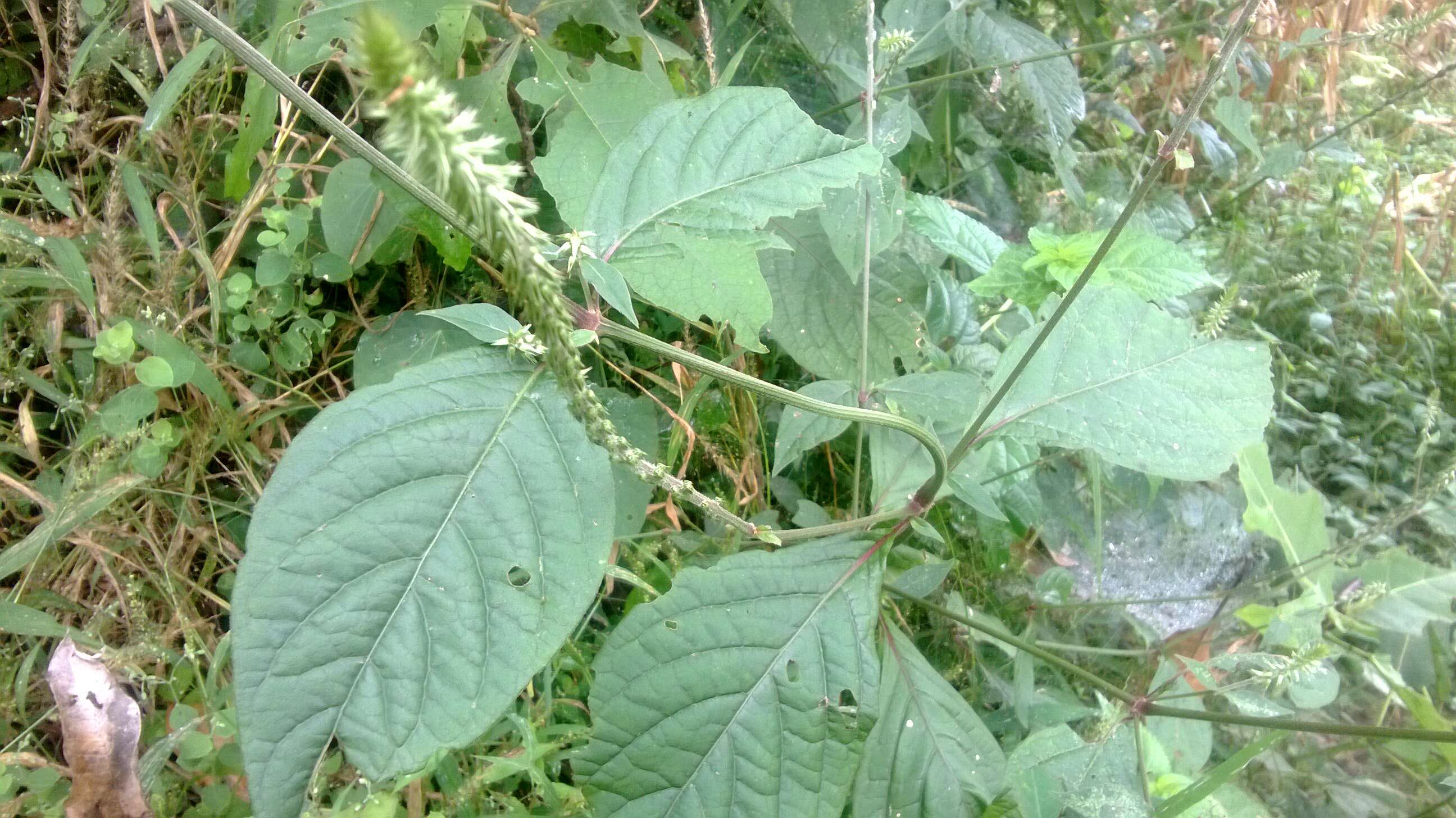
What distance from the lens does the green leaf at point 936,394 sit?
1533mm

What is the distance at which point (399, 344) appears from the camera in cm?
176

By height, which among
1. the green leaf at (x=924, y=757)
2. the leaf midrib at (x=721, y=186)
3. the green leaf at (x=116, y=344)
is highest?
the leaf midrib at (x=721, y=186)

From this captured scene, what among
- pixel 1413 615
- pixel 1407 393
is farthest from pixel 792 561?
pixel 1407 393

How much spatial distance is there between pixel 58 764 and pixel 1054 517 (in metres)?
2.36

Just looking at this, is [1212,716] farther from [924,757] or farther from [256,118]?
[256,118]

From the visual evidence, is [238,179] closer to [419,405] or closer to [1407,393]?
[419,405]

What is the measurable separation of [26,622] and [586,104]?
5.13 feet

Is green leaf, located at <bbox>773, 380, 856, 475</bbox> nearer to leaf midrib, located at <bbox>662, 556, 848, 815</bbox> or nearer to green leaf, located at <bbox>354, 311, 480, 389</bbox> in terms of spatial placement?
leaf midrib, located at <bbox>662, 556, 848, 815</bbox>

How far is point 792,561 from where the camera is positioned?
1293 mm

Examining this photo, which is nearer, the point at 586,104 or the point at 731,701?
the point at 731,701

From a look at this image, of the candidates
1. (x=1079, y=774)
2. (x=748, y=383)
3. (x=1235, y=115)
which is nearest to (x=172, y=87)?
(x=748, y=383)

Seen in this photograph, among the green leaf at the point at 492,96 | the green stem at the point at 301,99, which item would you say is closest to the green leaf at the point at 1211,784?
the green stem at the point at 301,99

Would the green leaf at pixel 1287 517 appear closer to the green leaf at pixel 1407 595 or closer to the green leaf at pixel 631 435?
the green leaf at pixel 1407 595

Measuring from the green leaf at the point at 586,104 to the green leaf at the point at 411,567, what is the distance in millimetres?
595
